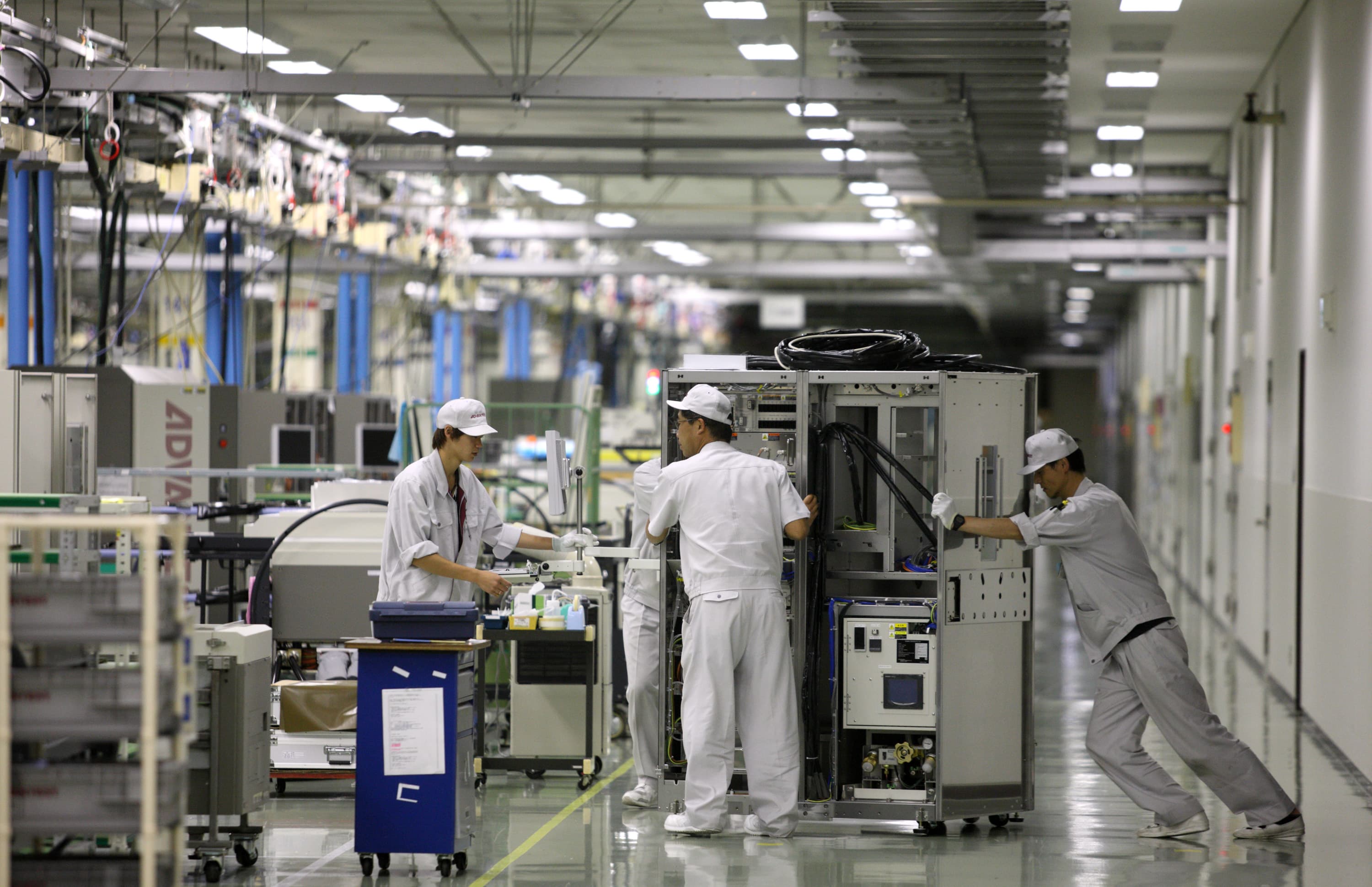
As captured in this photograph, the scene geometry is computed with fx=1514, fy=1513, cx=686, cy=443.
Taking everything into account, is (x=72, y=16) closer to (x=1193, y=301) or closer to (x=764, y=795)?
(x=764, y=795)

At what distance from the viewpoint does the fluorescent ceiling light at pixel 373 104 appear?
10188mm

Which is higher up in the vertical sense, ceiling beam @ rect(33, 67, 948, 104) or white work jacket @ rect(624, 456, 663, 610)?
ceiling beam @ rect(33, 67, 948, 104)

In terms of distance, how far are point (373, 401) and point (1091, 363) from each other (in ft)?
115

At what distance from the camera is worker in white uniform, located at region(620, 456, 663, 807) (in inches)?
252

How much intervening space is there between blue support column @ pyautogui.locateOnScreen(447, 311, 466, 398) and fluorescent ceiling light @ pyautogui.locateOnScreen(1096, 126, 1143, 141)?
958cm

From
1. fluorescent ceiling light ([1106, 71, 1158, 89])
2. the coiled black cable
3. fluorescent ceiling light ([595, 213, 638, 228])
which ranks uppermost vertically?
fluorescent ceiling light ([1106, 71, 1158, 89])

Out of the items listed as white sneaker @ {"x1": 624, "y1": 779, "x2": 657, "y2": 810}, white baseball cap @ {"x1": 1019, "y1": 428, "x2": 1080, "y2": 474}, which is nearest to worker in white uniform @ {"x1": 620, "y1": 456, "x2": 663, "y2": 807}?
white sneaker @ {"x1": 624, "y1": 779, "x2": 657, "y2": 810}

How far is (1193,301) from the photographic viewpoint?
56.4ft

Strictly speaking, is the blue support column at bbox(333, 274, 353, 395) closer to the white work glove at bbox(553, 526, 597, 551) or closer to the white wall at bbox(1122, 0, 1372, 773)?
the white wall at bbox(1122, 0, 1372, 773)

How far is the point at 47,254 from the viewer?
9.93m

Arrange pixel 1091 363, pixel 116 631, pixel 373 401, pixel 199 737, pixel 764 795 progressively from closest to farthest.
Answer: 1. pixel 116 631
2. pixel 199 737
3. pixel 764 795
4. pixel 373 401
5. pixel 1091 363

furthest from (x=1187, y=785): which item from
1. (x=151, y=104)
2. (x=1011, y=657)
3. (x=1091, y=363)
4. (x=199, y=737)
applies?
(x=1091, y=363)

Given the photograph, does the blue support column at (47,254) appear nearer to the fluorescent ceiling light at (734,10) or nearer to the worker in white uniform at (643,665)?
the fluorescent ceiling light at (734,10)

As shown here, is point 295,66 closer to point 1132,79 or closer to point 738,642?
point 1132,79
